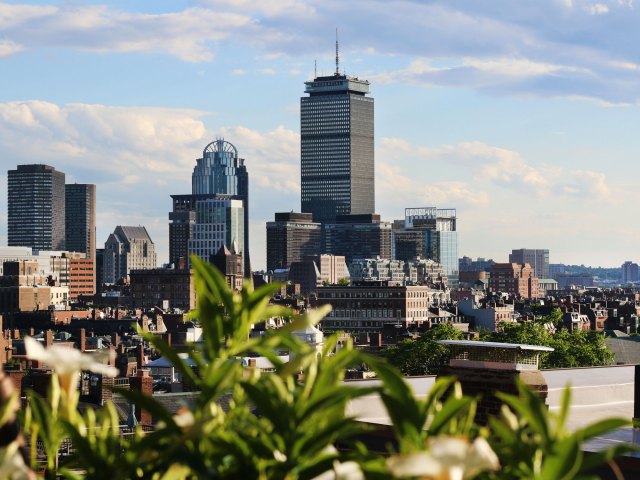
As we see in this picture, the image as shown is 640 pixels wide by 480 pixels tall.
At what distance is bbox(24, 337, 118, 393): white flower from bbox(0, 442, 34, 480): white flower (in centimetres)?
42

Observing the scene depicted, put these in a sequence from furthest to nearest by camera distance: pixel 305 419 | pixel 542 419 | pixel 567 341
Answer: pixel 567 341 < pixel 305 419 < pixel 542 419

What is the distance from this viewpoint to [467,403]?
5.14m

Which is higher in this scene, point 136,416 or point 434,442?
point 434,442

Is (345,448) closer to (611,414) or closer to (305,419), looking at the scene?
(611,414)

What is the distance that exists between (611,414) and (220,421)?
1385 cm

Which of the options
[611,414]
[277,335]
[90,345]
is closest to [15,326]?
[90,345]

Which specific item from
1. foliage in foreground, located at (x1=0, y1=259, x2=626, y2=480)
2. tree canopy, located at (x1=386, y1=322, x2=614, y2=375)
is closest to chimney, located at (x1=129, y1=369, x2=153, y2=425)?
tree canopy, located at (x1=386, y1=322, x2=614, y2=375)

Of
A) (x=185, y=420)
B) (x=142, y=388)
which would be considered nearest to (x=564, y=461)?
(x=185, y=420)

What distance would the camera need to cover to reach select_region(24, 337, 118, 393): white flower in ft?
16.9

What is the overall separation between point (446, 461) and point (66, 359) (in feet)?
5.38

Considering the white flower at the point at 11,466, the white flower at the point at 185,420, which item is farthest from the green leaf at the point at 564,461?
the white flower at the point at 11,466

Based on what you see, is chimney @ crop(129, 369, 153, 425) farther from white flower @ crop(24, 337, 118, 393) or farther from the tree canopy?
white flower @ crop(24, 337, 118, 393)

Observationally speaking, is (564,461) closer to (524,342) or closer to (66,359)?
(66,359)

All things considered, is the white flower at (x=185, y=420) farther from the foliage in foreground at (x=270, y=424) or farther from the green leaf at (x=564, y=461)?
the green leaf at (x=564, y=461)
